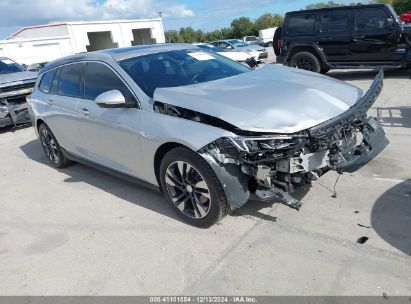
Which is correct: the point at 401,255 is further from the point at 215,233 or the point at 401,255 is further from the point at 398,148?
the point at 398,148

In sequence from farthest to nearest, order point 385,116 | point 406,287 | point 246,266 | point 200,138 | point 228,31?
point 228,31, point 385,116, point 200,138, point 246,266, point 406,287

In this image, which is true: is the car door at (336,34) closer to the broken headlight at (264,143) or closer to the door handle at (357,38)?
the door handle at (357,38)

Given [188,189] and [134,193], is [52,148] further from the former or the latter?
[188,189]

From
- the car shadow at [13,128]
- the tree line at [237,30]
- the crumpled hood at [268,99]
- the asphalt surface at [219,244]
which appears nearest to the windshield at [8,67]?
the car shadow at [13,128]

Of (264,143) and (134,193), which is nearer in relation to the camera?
(264,143)

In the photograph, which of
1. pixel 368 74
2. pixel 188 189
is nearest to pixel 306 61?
pixel 368 74

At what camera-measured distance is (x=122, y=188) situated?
194 inches

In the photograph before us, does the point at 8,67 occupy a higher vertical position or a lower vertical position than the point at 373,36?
higher

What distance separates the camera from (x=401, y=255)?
9.62ft

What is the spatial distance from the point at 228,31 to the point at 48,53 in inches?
2133

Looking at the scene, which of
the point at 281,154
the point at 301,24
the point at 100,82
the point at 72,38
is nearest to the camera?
the point at 281,154

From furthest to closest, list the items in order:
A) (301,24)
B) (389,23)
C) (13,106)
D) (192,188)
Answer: (301,24) → (389,23) → (13,106) → (192,188)

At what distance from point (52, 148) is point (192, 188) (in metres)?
3.36

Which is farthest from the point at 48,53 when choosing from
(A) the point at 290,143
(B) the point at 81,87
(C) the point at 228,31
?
(C) the point at 228,31
